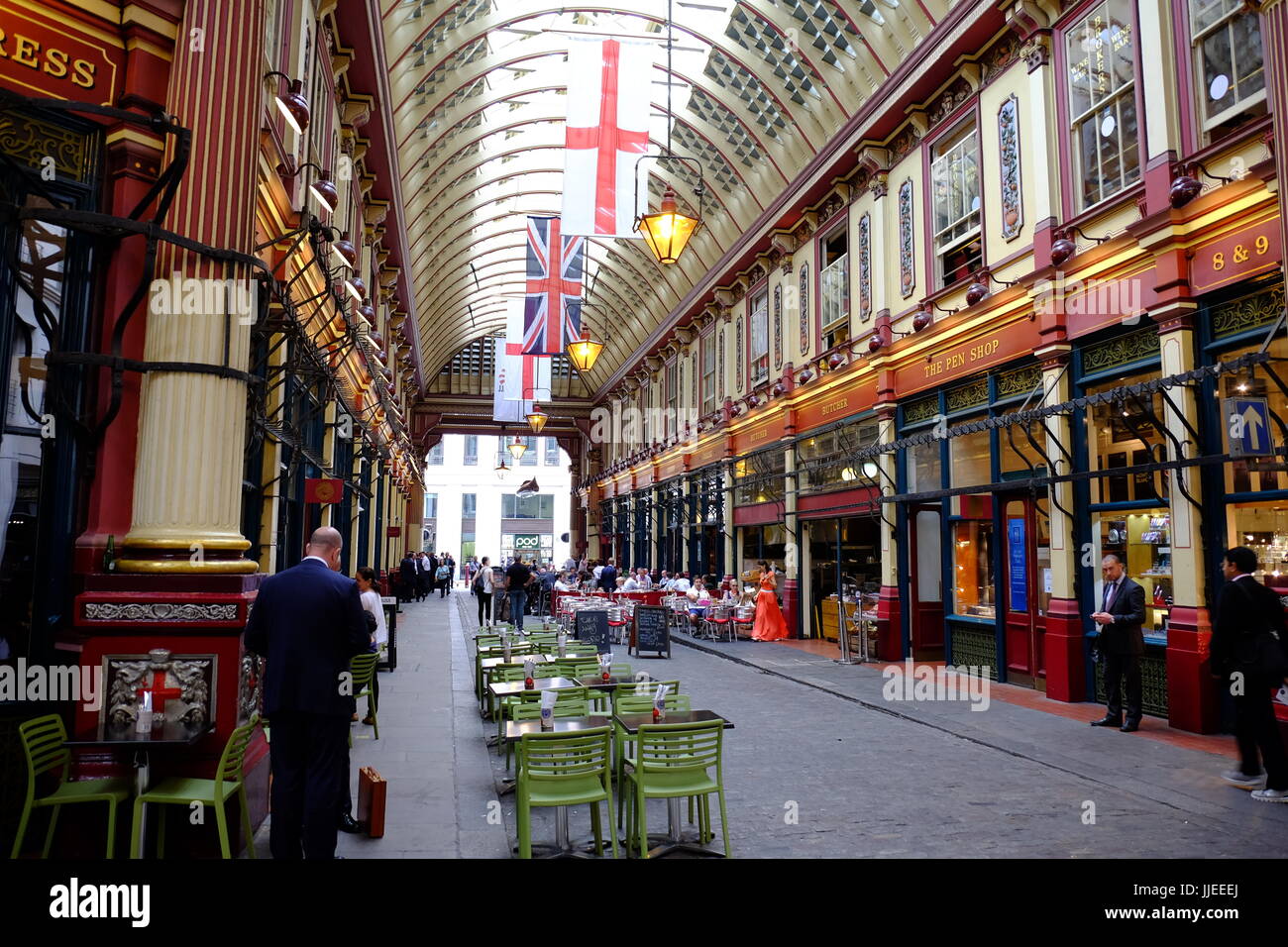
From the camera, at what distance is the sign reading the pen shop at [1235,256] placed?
7910 mm

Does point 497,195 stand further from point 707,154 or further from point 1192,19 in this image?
point 1192,19

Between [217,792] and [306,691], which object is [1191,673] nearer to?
[306,691]

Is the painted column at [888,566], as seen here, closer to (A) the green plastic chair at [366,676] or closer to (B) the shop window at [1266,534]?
(B) the shop window at [1266,534]

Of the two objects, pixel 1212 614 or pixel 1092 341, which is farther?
pixel 1092 341

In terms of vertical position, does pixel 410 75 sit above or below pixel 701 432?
above

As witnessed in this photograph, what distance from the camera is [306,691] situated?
14.7 ft

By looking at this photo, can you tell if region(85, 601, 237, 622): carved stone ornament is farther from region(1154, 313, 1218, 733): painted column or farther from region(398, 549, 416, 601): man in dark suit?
region(398, 549, 416, 601): man in dark suit

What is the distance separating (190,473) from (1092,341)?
31.5ft

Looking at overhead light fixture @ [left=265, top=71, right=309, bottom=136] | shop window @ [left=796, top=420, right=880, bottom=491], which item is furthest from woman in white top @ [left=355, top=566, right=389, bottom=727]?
shop window @ [left=796, top=420, right=880, bottom=491]

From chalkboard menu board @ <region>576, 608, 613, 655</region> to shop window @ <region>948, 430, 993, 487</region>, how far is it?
6268mm
